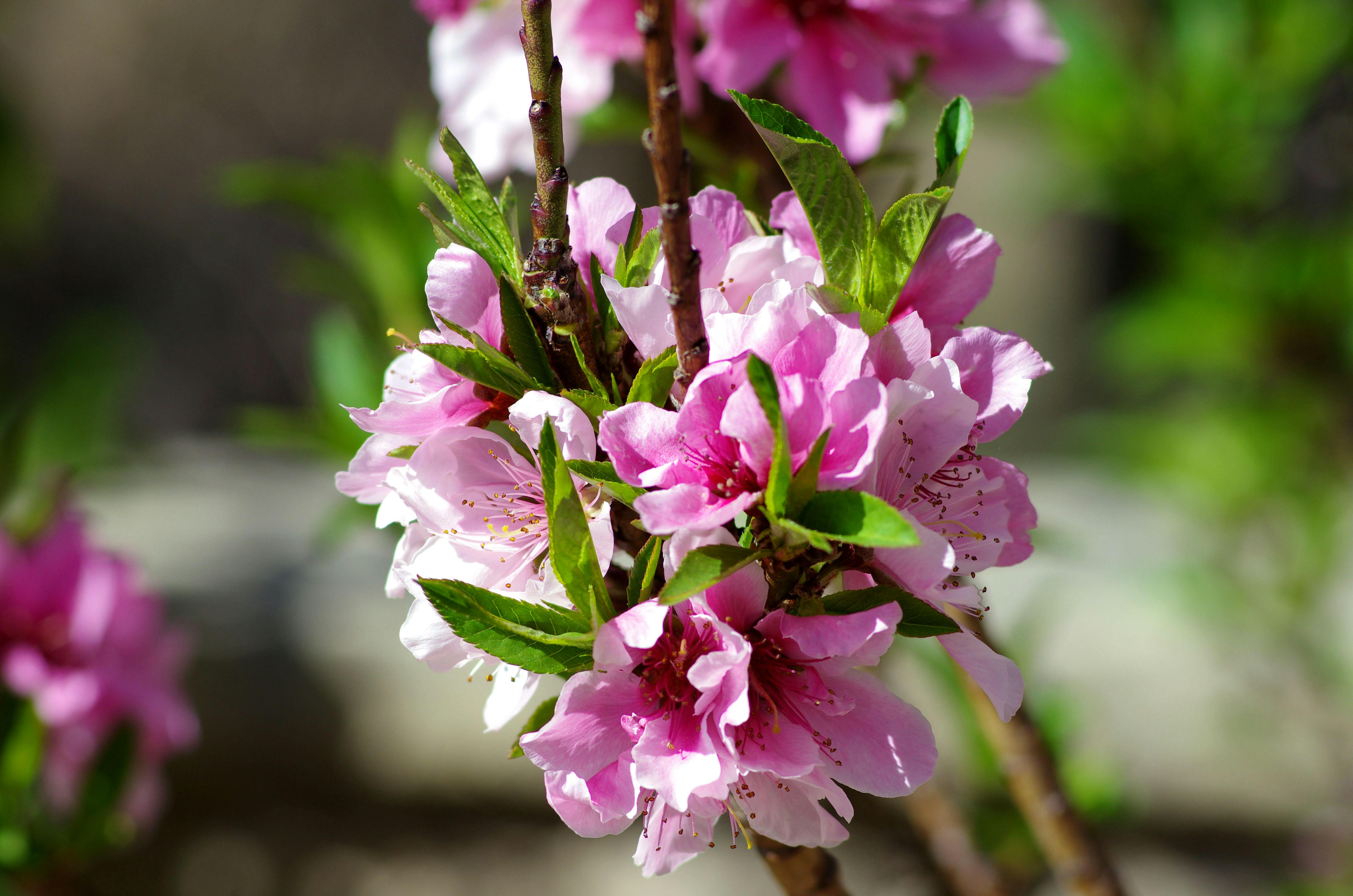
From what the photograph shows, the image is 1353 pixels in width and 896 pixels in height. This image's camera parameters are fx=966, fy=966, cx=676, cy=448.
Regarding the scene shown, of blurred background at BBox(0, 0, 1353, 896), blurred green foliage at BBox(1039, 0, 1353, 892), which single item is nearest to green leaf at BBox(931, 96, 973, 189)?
blurred background at BBox(0, 0, 1353, 896)

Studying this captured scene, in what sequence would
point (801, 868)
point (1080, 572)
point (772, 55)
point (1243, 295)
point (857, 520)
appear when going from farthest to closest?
point (1080, 572), point (1243, 295), point (772, 55), point (801, 868), point (857, 520)

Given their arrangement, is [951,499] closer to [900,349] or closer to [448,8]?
[900,349]

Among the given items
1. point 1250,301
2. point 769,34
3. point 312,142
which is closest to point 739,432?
point 769,34

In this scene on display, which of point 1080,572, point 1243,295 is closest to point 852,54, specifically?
point 1243,295

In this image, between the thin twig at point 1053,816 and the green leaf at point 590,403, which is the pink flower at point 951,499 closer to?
the green leaf at point 590,403

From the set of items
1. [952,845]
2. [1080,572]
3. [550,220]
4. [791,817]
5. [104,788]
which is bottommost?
[1080,572]

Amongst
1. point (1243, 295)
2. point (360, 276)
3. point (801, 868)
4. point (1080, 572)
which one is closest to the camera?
point (801, 868)

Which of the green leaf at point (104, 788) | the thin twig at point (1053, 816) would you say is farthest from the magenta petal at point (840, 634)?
the green leaf at point (104, 788)

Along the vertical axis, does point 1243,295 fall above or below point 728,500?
below
